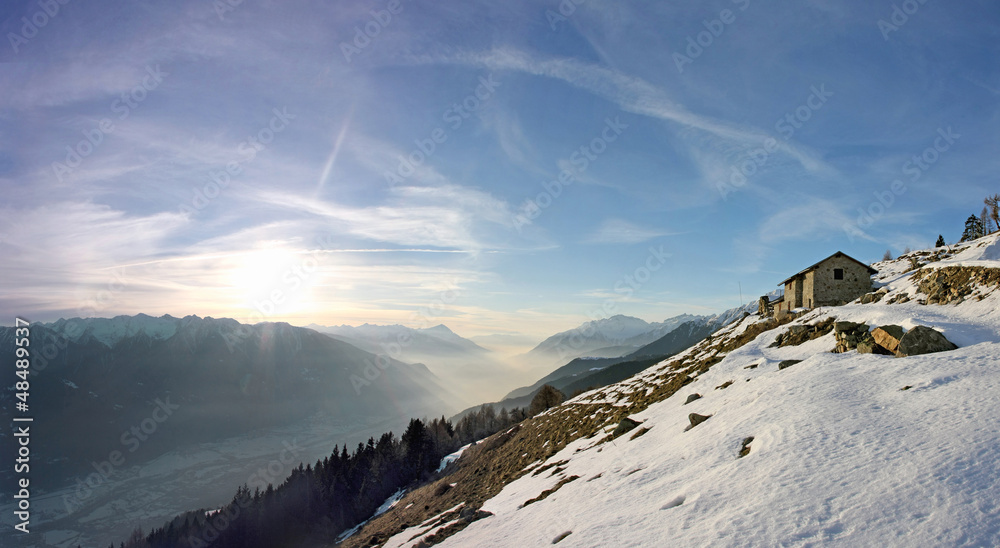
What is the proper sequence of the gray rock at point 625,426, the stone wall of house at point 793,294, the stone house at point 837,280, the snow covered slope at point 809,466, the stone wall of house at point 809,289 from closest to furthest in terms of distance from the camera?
1. the snow covered slope at point 809,466
2. the gray rock at point 625,426
3. the stone house at point 837,280
4. the stone wall of house at point 809,289
5. the stone wall of house at point 793,294

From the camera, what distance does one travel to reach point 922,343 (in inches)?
584

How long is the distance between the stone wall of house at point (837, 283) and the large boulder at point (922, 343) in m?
28.6

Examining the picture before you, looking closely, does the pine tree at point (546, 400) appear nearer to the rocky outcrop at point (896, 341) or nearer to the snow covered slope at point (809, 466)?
the snow covered slope at point (809, 466)

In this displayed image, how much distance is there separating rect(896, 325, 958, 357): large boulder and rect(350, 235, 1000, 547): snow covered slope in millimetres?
873

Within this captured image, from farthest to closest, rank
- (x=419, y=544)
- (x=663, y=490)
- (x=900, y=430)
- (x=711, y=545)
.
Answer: (x=419, y=544), (x=663, y=490), (x=900, y=430), (x=711, y=545)

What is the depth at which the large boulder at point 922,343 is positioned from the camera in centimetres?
1475

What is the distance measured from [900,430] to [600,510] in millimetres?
7415

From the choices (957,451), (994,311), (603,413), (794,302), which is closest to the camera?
(957,451)

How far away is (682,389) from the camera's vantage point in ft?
79.8

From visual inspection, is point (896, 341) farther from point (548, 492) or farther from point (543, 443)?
point (543, 443)

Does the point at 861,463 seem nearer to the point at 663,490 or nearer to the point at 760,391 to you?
the point at 663,490

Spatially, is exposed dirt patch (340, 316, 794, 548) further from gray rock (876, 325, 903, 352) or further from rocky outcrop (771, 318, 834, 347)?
gray rock (876, 325, 903, 352)

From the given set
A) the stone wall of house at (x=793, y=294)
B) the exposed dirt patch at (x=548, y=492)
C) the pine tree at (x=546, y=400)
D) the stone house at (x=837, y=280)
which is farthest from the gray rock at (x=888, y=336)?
the pine tree at (x=546, y=400)

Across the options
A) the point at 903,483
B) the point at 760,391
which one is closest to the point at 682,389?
the point at 760,391
